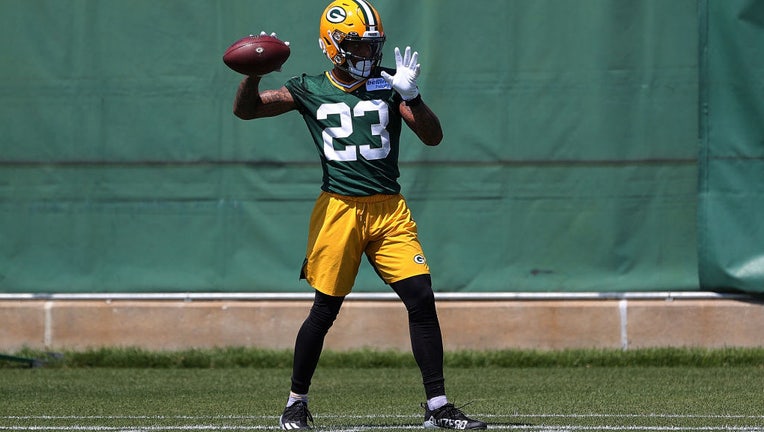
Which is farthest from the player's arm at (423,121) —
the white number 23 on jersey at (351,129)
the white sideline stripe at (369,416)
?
the white sideline stripe at (369,416)

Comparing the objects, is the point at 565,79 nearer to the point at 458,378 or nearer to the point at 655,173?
the point at 655,173

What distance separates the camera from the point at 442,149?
10.2 meters

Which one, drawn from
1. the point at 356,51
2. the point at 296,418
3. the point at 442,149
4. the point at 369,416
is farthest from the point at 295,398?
the point at 442,149

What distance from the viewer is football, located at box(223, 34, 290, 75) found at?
6375mm

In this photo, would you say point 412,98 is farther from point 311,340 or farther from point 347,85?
point 311,340

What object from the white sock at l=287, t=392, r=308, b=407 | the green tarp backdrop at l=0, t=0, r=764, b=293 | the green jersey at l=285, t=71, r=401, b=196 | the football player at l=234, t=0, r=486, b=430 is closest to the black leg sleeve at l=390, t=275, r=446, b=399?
the football player at l=234, t=0, r=486, b=430

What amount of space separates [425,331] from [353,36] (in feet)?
4.86

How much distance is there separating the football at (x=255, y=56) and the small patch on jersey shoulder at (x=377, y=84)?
459 mm

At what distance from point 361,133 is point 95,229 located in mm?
4814

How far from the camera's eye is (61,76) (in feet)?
34.8

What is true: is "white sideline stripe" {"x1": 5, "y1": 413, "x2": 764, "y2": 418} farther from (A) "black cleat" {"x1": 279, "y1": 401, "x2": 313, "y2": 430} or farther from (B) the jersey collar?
(B) the jersey collar

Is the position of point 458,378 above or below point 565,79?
below

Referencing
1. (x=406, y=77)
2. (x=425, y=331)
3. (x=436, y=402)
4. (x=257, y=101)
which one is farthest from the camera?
(x=257, y=101)

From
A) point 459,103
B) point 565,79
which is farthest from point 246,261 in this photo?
point 565,79
